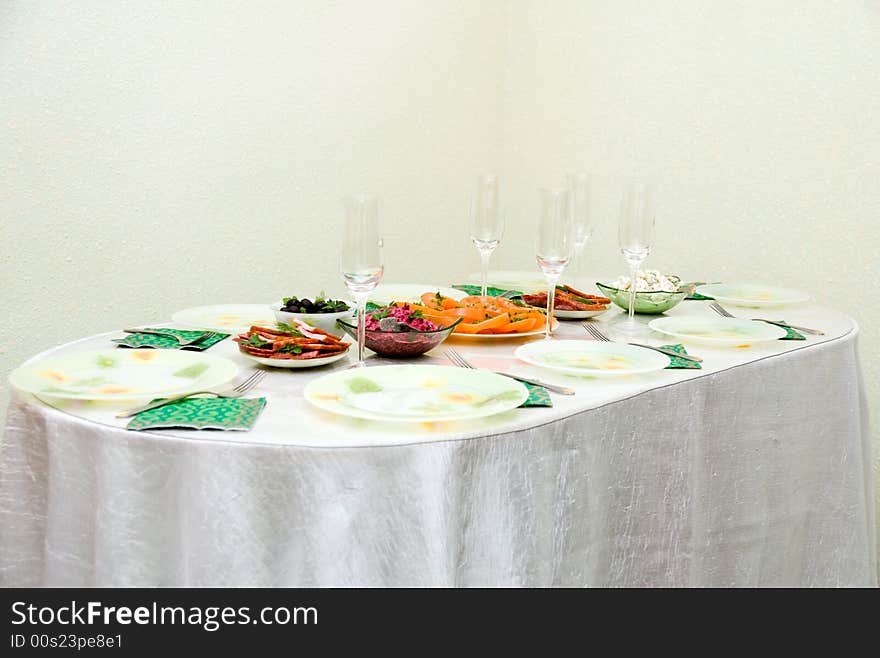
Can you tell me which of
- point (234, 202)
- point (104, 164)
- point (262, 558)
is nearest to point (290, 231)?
point (234, 202)

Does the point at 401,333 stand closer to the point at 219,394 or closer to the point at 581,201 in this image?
the point at 219,394

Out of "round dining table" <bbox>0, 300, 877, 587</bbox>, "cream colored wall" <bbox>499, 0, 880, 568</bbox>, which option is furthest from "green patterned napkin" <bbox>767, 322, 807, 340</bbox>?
"cream colored wall" <bbox>499, 0, 880, 568</bbox>

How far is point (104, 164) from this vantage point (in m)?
2.75

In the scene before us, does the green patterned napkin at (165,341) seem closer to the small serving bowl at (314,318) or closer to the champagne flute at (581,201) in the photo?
the small serving bowl at (314,318)

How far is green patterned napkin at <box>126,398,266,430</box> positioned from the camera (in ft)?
3.68

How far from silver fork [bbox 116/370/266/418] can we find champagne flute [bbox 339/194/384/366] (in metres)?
0.21

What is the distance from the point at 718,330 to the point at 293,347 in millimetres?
905

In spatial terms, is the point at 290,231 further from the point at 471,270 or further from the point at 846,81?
the point at 846,81

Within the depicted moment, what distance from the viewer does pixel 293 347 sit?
1.46 meters

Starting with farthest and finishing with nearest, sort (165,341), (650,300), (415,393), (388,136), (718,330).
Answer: (388,136), (650,300), (718,330), (165,341), (415,393)

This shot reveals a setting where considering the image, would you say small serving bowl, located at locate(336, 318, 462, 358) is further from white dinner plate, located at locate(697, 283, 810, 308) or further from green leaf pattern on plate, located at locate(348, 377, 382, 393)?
white dinner plate, located at locate(697, 283, 810, 308)

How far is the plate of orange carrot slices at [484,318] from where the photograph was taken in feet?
5.64

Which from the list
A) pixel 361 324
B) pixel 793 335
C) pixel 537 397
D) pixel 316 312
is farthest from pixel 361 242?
pixel 793 335

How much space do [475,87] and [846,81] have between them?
1667 mm
